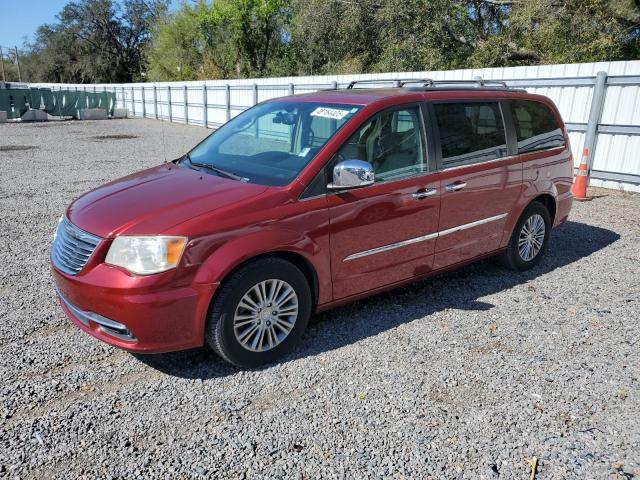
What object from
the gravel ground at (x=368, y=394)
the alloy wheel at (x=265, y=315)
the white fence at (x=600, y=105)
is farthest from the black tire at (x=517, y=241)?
the white fence at (x=600, y=105)

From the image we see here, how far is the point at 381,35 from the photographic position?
23500 mm

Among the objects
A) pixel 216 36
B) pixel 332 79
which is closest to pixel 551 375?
pixel 332 79

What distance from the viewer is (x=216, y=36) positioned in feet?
154

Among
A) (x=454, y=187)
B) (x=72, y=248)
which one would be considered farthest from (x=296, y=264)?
(x=454, y=187)

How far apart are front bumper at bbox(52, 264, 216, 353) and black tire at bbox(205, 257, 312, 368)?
3.5 inches

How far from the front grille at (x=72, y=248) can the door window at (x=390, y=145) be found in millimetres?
1781

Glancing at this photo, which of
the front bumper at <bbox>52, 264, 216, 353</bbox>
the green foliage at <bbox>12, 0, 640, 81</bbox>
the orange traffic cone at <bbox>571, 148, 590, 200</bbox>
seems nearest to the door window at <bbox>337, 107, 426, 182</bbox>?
the front bumper at <bbox>52, 264, 216, 353</bbox>

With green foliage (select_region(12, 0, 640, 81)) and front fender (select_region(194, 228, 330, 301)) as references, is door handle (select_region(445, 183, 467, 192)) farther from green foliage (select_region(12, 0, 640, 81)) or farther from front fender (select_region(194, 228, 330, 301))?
green foliage (select_region(12, 0, 640, 81))

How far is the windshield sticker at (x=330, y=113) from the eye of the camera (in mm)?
4027

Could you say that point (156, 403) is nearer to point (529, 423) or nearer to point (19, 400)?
point (19, 400)

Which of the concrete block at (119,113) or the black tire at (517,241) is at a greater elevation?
the black tire at (517,241)

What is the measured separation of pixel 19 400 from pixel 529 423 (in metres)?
3.08

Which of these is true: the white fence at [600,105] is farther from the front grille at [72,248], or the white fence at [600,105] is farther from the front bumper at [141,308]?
the front grille at [72,248]

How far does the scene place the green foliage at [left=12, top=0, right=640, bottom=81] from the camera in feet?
54.4
